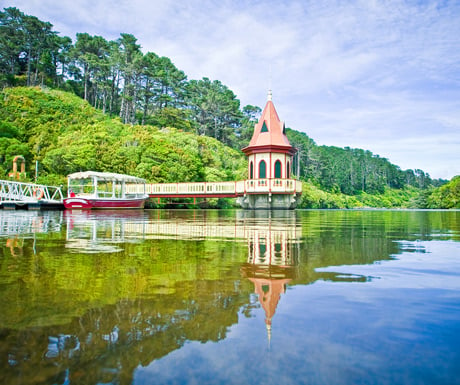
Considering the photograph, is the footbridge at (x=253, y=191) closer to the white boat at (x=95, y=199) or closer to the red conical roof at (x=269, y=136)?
the red conical roof at (x=269, y=136)

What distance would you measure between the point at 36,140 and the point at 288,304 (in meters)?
41.1

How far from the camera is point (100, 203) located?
79.3 feet

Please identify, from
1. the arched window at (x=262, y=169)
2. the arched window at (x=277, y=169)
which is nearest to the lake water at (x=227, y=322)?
the arched window at (x=262, y=169)

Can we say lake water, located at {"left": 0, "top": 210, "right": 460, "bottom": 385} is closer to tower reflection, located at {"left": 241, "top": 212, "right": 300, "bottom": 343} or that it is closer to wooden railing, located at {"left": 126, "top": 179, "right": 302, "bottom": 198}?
tower reflection, located at {"left": 241, "top": 212, "right": 300, "bottom": 343}

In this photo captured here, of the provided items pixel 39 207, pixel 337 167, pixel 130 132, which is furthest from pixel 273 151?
pixel 337 167

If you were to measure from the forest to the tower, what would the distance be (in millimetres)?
8962

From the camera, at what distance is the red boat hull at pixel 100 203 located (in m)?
23.3

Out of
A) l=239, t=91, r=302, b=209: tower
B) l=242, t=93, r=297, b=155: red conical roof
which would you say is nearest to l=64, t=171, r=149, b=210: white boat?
l=239, t=91, r=302, b=209: tower

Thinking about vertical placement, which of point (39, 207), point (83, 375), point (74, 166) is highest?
point (74, 166)

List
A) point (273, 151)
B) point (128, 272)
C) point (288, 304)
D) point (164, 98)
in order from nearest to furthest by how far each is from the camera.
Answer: point (288, 304) < point (128, 272) < point (273, 151) < point (164, 98)

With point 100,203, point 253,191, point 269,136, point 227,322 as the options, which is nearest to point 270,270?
point 227,322

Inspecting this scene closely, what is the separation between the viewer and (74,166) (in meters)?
32.4

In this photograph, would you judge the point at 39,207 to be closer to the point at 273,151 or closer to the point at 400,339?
the point at 273,151

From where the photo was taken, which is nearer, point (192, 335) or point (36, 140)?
point (192, 335)
